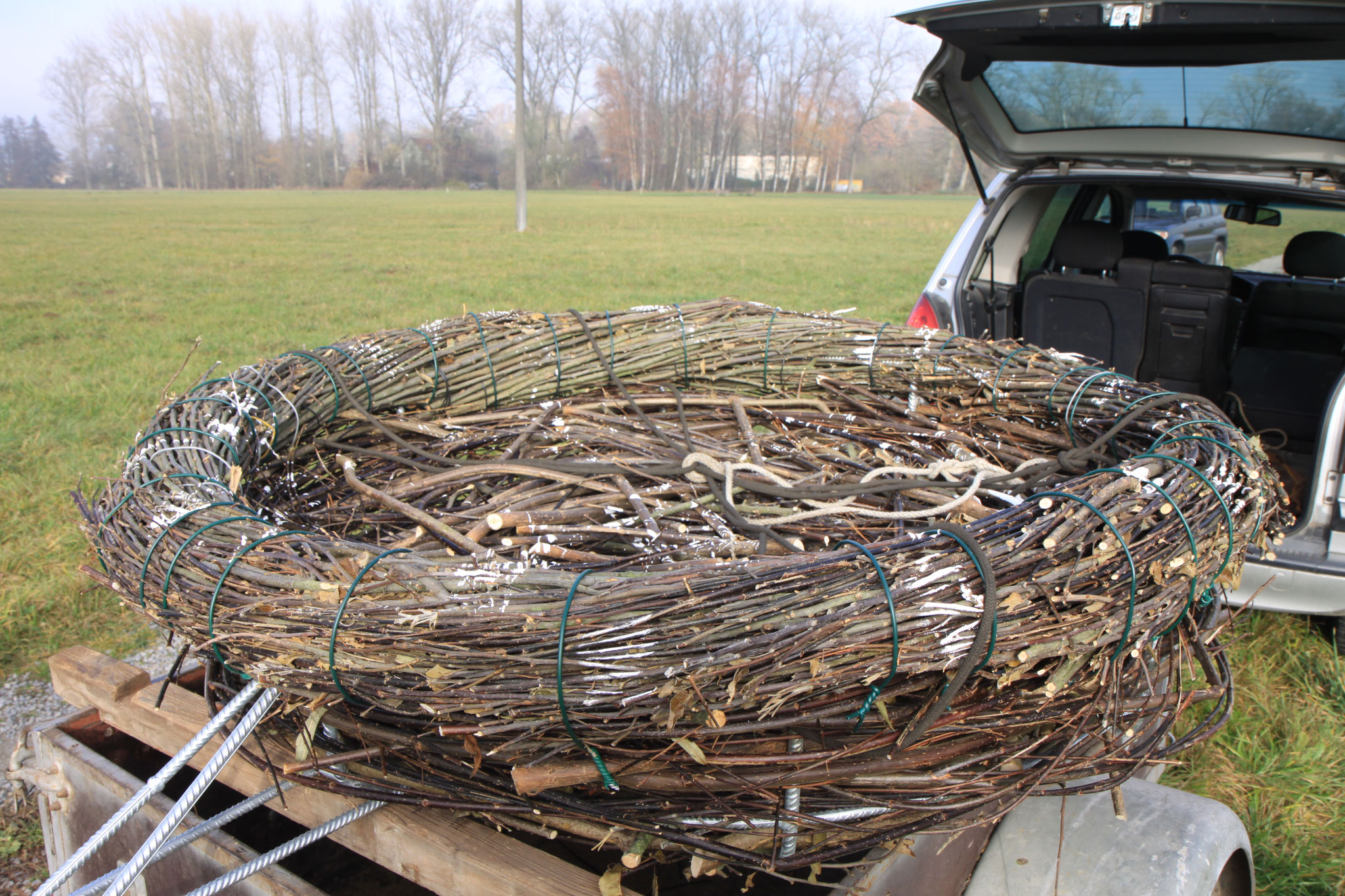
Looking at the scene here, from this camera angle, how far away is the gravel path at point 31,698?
9.30 feet

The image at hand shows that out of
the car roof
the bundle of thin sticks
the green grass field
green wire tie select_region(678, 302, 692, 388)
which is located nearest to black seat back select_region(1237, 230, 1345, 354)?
the car roof

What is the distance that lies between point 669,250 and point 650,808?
58.6ft

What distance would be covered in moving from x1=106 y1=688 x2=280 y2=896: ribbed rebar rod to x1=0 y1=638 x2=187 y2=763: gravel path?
5.54 feet

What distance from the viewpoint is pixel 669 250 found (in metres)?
18.5

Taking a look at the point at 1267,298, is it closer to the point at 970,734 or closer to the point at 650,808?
the point at 970,734

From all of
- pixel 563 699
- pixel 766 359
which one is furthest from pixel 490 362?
pixel 563 699

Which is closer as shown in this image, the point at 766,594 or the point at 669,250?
the point at 766,594

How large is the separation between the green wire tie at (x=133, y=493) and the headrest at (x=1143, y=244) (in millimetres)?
4308

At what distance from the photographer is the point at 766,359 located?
9.91 ft

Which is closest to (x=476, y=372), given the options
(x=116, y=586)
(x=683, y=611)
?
(x=116, y=586)

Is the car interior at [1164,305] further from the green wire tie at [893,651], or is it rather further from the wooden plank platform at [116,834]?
the wooden plank platform at [116,834]

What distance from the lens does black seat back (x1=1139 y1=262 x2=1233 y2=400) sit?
3.96 m

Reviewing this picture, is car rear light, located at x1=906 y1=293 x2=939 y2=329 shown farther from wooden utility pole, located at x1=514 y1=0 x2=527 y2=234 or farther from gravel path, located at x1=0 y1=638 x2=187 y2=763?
wooden utility pole, located at x1=514 y1=0 x2=527 y2=234

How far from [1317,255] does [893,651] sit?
4.15 m
